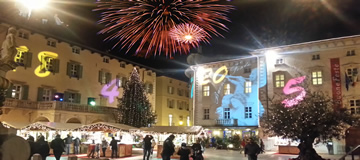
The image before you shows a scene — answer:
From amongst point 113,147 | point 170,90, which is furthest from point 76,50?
point 170,90

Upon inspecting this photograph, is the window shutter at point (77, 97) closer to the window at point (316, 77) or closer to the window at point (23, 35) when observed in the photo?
the window at point (23, 35)

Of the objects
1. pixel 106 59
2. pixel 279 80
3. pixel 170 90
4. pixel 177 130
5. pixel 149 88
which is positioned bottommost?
pixel 177 130

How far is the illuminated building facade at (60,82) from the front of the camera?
2653cm

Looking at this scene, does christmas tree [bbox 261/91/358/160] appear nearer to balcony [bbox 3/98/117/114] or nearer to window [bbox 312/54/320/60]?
window [bbox 312/54/320/60]

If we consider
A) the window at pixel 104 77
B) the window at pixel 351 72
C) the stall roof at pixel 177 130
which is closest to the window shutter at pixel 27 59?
the window at pixel 104 77

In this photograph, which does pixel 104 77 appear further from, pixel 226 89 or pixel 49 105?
pixel 226 89

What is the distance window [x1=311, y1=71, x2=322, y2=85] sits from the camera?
29719 millimetres

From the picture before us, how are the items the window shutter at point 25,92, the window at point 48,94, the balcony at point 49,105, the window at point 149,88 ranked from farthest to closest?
the window at point 149,88 → the window at point 48,94 → the window shutter at point 25,92 → the balcony at point 49,105

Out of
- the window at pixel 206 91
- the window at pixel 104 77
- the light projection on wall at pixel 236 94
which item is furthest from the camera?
the window at pixel 206 91

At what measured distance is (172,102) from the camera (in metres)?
47.3

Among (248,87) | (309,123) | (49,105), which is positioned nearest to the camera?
(309,123)

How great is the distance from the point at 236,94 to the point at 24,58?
20.9m

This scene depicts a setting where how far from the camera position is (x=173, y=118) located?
47.3m

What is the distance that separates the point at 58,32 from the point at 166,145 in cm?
2249
